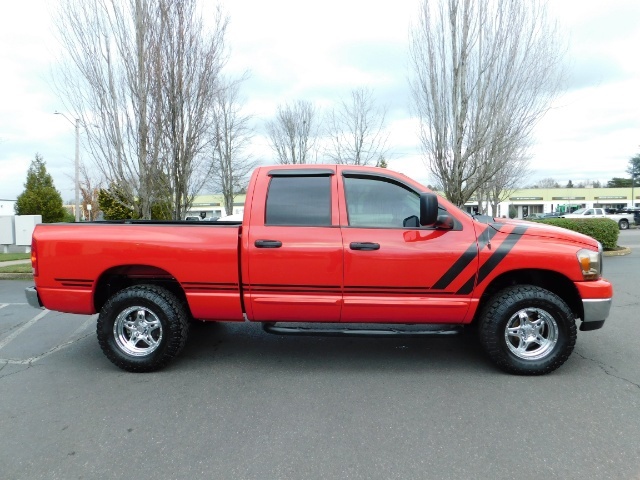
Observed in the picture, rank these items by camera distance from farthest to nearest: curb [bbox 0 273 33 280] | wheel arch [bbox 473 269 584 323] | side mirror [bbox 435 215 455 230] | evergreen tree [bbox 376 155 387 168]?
evergreen tree [bbox 376 155 387 168]
curb [bbox 0 273 33 280]
wheel arch [bbox 473 269 584 323]
side mirror [bbox 435 215 455 230]

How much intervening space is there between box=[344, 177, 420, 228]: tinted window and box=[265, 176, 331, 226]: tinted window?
0.23 meters

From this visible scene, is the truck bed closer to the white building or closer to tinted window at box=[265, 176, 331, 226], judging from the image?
tinted window at box=[265, 176, 331, 226]

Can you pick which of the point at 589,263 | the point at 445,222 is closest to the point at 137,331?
the point at 445,222

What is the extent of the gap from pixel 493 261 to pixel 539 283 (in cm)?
79

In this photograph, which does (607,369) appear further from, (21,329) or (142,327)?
(21,329)

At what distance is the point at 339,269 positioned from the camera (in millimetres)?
3555

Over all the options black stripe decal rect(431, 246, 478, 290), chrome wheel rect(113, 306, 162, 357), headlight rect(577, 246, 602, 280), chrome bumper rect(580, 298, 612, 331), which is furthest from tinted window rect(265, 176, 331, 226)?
chrome bumper rect(580, 298, 612, 331)

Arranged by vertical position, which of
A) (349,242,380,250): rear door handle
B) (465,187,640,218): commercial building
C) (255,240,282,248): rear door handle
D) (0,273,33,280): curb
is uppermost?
(465,187,640,218): commercial building

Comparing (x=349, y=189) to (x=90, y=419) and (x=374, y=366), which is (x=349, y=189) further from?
(x=90, y=419)

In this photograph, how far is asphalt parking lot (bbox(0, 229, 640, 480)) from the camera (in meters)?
2.42

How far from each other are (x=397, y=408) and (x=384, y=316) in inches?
32.9

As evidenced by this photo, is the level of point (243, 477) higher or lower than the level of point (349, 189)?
lower

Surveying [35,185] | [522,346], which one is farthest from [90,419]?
[35,185]

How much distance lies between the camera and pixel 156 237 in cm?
371
